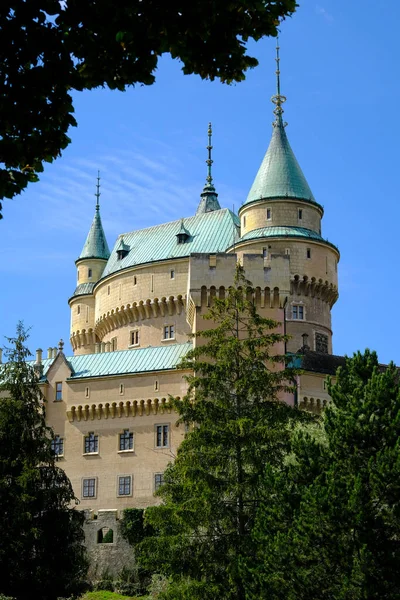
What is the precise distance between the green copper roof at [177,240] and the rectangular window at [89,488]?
57.2ft

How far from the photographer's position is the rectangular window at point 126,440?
4959 cm

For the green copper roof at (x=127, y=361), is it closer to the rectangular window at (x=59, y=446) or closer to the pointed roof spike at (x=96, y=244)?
the rectangular window at (x=59, y=446)

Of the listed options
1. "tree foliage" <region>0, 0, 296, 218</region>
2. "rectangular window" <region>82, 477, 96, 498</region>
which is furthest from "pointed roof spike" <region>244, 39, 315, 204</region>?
"tree foliage" <region>0, 0, 296, 218</region>

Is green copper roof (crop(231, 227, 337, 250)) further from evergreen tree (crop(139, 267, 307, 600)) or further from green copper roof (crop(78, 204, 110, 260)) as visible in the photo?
evergreen tree (crop(139, 267, 307, 600))

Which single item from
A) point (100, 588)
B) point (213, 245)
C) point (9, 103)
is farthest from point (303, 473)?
point (213, 245)

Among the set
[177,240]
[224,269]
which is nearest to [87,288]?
[177,240]

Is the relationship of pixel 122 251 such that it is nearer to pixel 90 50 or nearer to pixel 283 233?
pixel 283 233

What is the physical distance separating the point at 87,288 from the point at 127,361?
65.5ft

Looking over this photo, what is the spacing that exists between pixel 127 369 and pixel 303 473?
27342mm

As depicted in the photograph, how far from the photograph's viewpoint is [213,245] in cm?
6228

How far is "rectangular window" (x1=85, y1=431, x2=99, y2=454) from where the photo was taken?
165 ft

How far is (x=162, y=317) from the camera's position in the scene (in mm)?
61250

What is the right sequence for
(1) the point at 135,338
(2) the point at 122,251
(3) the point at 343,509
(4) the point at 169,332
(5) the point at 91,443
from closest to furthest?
1. (3) the point at 343,509
2. (5) the point at 91,443
3. (4) the point at 169,332
4. (1) the point at 135,338
5. (2) the point at 122,251

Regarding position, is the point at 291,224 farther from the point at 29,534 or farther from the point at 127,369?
the point at 29,534
